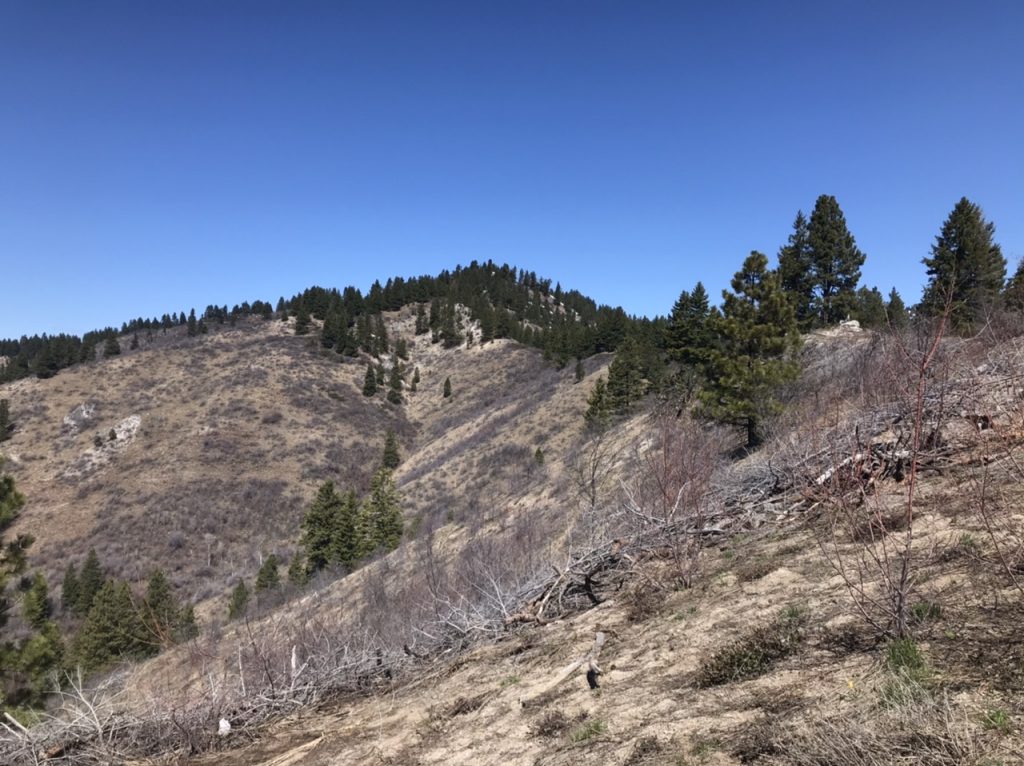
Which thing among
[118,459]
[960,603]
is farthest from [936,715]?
[118,459]

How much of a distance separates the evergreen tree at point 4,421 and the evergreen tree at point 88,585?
36.9 metres

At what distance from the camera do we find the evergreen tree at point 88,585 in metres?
35.5

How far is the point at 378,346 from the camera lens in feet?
307

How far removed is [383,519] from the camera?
3506cm

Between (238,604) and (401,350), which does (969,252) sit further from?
(401,350)

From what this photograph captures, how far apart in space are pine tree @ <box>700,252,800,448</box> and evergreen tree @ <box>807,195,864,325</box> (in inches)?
772

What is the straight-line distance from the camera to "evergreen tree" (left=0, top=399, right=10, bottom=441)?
62.2 metres

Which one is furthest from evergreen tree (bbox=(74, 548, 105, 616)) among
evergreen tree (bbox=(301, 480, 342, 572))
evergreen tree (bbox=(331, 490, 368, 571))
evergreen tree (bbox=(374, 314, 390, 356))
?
evergreen tree (bbox=(374, 314, 390, 356))

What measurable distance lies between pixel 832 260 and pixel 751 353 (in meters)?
21.8

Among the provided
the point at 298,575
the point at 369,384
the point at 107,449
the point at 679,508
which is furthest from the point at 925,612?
the point at 369,384

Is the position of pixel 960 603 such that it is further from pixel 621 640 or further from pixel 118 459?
pixel 118 459

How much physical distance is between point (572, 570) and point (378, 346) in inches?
3496

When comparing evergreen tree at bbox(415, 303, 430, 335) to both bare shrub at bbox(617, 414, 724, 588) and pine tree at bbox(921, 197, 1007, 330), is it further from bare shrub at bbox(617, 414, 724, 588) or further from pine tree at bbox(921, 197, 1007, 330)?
bare shrub at bbox(617, 414, 724, 588)

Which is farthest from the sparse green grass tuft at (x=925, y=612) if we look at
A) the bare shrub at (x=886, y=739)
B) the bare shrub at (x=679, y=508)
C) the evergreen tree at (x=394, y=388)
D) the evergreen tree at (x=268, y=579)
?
the evergreen tree at (x=394, y=388)
